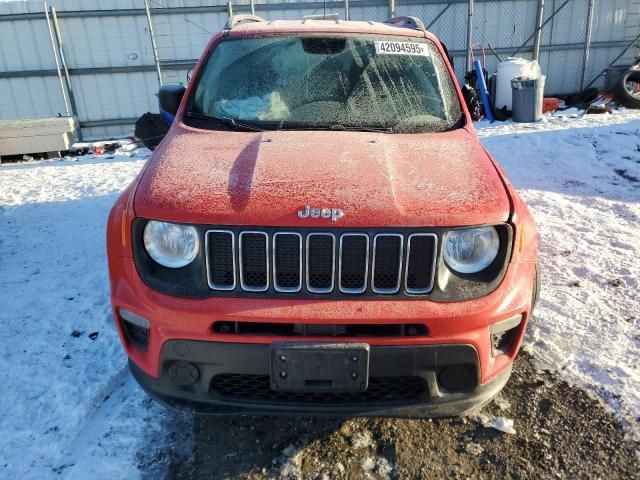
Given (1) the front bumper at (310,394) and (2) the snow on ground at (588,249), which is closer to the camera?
(1) the front bumper at (310,394)

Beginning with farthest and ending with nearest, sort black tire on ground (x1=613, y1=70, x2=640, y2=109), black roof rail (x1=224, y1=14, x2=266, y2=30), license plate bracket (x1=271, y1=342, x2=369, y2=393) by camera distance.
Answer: black tire on ground (x1=613, y1=70, x2=640, y2=109) < black roof rail (x1=224, y1=14, x2=266, y2=30) < license plate bracket (x1=271, y1=342, x2=369, y2=393)

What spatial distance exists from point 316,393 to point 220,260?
72 cm

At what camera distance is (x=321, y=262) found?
2125 mm

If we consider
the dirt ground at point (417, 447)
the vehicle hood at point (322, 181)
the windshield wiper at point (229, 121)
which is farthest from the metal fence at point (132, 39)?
the dirt ground at point (417, 447)

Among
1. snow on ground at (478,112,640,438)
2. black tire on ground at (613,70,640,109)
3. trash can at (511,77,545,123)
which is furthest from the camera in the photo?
black tire on ground at (613,70,640,109)

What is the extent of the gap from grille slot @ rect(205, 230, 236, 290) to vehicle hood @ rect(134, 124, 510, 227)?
69mm

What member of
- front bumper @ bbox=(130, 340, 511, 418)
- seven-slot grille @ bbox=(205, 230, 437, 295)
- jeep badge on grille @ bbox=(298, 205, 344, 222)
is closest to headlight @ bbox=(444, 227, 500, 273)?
seven-slot grille @ bbox=(205, 230, 437, 295)

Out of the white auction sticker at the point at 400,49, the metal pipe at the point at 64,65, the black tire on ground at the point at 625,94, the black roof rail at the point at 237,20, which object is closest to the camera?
the white auction sticker at the point at 400,49

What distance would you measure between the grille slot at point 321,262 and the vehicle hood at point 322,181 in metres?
0.07

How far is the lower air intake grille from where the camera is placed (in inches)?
86.4

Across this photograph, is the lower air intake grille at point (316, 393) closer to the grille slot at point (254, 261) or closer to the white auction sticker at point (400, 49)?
the grille slot at point (254, 261)

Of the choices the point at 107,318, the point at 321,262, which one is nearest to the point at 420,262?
the point at 321,262

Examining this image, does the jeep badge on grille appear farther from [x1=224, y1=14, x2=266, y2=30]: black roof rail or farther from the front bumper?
[x1=224, y1=14, x2=266, y2=30]: black roof rail

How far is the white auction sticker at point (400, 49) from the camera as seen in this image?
3.46 m
